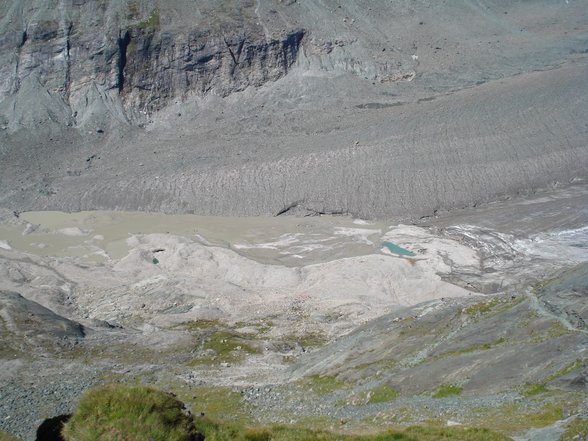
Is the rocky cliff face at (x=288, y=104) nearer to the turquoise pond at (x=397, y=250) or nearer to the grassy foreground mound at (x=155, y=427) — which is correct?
the turquoise pond at (x=397, y=250)

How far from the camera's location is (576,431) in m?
14.8

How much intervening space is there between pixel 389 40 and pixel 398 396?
6067 cm

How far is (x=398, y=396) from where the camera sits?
22828 millimetres

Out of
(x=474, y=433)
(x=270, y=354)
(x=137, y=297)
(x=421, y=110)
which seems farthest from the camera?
(x=421, y=110)

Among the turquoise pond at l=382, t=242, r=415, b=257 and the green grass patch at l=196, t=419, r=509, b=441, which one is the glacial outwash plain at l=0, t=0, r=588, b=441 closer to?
the green grass patch at l=196, t=419, r=509, b=441

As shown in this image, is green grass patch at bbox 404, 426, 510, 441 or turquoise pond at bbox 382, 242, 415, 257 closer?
green grass patch at bbox 404, 426, 510, 441

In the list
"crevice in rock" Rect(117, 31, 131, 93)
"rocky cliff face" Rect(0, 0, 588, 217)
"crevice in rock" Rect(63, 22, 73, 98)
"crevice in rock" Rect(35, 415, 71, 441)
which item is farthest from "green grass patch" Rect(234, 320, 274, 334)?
"crevice in rock" Rect(63, 22, 73, 98)

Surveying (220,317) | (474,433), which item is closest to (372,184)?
(220,317)

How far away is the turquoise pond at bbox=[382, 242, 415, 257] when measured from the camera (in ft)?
155

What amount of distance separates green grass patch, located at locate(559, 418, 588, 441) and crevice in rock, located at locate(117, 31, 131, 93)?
65.5m

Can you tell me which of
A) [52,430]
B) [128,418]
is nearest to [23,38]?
[52,430]

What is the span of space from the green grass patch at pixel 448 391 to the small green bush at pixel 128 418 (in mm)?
10107

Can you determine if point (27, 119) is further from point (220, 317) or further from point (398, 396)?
point (398, 396)

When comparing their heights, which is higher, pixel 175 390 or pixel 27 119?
pixel 27 119
